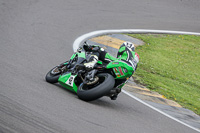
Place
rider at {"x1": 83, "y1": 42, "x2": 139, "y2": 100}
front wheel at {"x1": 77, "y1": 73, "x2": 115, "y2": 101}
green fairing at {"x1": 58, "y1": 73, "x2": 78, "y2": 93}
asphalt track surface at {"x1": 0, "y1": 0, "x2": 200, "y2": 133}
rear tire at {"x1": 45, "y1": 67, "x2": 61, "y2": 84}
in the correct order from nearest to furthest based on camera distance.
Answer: asphalt track surface at {"x1": 0, "y1": 0, "x2": 200, "y2": 133}, front wheel at {"x1": 77, "y1": 73, "x2": 115, "y2": 101}, rider at {"x1": 83, "y1": 42, "x2": 139, "y2": 100}, green fairing at {"x1": 58, "y1": 73, "x2": 78, "y2": 93}, rear tire at {"x1": 45, "y1": 67, "x2": 61, "y2": 84}

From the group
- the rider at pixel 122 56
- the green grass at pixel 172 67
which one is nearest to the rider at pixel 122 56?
the rider at pixel 122 56

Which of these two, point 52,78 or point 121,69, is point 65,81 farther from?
point 121,69

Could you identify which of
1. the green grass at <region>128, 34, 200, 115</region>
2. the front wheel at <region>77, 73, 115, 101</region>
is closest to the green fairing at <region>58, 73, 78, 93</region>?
the front wheel at <region>77, 73, 115, 101</region>

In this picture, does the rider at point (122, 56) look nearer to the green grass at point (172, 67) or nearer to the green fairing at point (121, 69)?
the green fairing at point (121, 69)

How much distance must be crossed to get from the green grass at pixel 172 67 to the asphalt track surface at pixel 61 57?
1.38 meters

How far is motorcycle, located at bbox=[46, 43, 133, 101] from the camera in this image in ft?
19.0

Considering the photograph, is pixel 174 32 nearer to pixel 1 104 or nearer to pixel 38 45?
pixel 38 45

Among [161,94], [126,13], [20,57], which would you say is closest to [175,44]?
[126,13]

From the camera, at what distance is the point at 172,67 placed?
10883mm

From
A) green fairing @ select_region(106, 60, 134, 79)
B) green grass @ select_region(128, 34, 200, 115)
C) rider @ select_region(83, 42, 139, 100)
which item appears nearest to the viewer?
green fairing @ select_region(106, 60, 134, 79)

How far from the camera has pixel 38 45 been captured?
31.0 ft

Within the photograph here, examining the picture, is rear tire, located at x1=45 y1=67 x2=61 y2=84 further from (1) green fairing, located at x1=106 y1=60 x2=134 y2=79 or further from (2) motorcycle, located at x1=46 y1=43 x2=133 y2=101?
(1) green fairing, located at x1=106 y1=60 x2=134 y2=79

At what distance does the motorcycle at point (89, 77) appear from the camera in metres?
5.79

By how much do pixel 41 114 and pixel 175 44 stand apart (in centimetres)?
960
